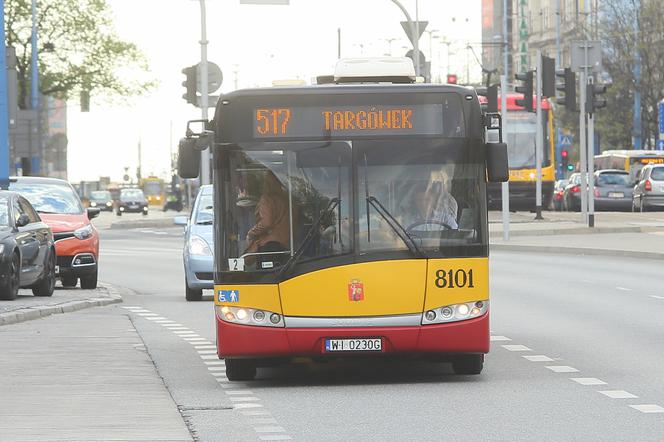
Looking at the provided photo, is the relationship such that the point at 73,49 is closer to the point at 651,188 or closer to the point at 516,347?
the point at 651,188

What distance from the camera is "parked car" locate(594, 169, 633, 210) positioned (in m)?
63.2

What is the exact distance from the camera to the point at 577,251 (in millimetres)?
36719

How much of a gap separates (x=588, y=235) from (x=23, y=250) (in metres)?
22.4

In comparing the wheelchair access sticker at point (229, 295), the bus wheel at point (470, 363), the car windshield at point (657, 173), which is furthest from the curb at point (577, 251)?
the wheelchair access sticker at point (229, 295)

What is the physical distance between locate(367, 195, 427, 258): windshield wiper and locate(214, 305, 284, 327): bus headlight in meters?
1.04

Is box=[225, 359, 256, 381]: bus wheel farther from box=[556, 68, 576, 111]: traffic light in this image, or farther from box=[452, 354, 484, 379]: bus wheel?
box=[556, 68, 576, 111]: traffic light

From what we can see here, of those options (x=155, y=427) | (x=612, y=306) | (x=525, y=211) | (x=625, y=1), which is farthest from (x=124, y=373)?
(x=625, y=1)

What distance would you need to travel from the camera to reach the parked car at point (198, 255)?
23.9m

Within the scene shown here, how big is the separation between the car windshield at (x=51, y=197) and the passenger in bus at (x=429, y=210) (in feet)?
48.8

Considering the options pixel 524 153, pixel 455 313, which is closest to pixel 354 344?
pixel 455 313

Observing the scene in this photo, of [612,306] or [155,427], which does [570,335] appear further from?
[155,427]

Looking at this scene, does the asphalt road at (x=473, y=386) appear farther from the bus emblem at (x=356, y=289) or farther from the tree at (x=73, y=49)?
the tree at (x=73, y=49)

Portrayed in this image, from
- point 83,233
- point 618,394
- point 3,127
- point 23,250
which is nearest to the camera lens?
point 618,394

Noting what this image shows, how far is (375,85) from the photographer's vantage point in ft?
44.2
